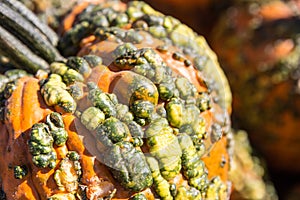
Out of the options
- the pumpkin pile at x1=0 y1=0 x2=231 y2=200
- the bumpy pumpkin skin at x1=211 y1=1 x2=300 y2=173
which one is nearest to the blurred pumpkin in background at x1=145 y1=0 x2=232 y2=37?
the bumpy pumpkin skin at x1=211 y1=1 x2=300 y2=173

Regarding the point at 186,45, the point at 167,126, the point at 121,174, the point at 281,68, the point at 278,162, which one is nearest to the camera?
the point at 121,174

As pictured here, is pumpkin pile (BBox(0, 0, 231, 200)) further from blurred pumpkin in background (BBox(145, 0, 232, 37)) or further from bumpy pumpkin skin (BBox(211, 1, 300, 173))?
blurred pumpkin in background (BBox(145, 0, 232, 37))

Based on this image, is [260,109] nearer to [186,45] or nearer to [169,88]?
[186,45]

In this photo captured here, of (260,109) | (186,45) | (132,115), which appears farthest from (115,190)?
(260,109)

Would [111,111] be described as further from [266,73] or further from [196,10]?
[196,10]

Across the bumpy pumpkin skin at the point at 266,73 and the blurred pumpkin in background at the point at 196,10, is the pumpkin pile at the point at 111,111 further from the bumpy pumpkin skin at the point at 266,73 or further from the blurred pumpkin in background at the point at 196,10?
the blurred pumpkin in background at the point at 196,10

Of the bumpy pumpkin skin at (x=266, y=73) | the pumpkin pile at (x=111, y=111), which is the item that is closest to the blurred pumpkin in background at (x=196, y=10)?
the bumpy pumpkin skin at (x=266, y=73)
